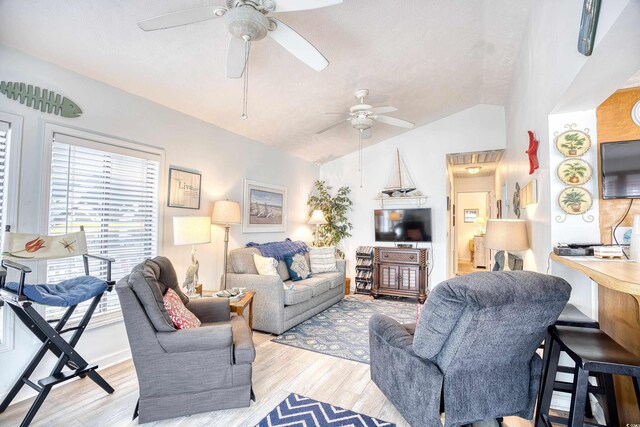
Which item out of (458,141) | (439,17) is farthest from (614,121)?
(458,141)

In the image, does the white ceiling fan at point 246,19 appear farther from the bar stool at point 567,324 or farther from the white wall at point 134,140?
the bar stool at point 567,324

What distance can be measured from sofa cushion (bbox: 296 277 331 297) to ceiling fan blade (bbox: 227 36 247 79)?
2.56m

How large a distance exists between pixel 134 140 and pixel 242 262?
1.76 m

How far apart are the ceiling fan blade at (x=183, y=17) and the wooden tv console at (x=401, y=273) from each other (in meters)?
4.20

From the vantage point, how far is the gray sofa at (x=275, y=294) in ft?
11.0

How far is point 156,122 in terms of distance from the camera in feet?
9.84

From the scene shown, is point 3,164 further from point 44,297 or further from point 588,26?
point 588,26

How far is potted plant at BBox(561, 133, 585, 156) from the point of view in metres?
1.99

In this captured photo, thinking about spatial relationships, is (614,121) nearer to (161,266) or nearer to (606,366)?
(606,366)

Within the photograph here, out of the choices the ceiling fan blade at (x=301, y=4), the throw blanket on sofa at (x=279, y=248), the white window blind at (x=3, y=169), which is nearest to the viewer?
the ceiling fan blade at (x=301, y=4)

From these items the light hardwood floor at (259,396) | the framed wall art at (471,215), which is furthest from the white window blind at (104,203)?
the framed wall art at (471,215)

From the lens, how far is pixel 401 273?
4.95 meters

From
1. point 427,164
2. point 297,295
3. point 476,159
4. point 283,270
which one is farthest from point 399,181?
point 297,295

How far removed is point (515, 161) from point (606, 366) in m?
2.95
